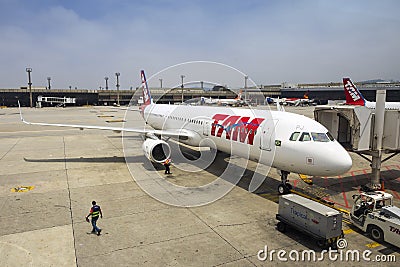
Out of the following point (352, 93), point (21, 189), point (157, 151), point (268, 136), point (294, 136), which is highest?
A: point (352, 93)

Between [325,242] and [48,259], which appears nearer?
[48,259]

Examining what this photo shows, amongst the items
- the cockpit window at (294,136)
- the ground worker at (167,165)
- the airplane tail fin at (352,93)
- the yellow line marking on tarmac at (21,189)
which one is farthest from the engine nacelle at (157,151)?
the airplane tail fin at (352,93)

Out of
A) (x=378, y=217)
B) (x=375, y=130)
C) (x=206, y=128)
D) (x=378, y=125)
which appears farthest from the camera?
(x=206, y=128)

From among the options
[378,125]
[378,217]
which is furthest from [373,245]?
[378,125]

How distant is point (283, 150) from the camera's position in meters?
14.6

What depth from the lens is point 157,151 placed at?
2105 centimetres

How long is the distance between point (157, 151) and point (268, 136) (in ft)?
28.4

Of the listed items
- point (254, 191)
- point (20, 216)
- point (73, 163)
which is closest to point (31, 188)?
point (20, 216)

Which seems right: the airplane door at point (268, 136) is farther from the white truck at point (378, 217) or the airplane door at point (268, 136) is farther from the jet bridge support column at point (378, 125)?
the jet bridge support column at point (378, 125)

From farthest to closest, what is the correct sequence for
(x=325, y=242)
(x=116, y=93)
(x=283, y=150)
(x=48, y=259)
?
(x=116, y=93) → (x=283, y=150) → (x=325, y=242) → (x=48, y=259)

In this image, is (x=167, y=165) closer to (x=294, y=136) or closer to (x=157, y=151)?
(x=157, y=151)

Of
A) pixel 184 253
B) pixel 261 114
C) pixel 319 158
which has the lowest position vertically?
pixel 184 253

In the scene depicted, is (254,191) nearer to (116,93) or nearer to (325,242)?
(325,242)

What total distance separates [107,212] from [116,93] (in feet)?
422
